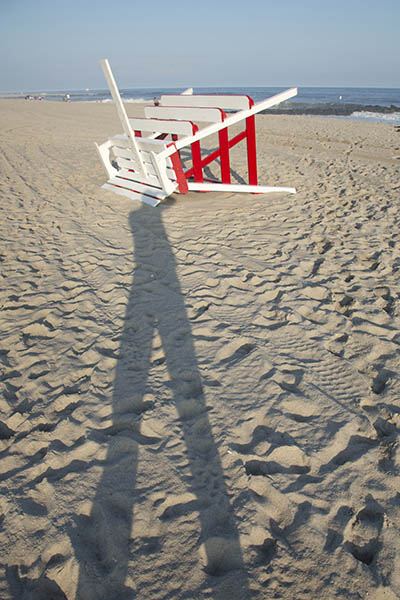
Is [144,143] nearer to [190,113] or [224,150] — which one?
[190,113]

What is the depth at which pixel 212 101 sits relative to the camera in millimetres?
6281

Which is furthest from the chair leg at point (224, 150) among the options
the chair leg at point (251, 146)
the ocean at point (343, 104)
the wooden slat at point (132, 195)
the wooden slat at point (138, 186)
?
the ocean at point (343, 104)

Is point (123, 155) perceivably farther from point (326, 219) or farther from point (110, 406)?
point (110, 406)

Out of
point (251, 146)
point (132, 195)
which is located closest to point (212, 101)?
point (251, 146)

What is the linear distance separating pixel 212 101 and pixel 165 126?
1373 millimetres

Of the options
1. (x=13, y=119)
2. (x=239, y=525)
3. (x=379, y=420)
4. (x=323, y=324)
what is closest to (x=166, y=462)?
(x=239, y=525)

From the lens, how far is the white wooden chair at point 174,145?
507 centimetres

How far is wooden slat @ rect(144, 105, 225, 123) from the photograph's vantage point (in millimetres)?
5246

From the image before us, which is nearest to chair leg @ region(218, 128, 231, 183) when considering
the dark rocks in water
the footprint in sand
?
the footprint in sand

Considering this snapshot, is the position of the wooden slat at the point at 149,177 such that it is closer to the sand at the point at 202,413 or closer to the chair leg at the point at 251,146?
the sand at the point at 202,413

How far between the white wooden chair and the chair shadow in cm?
292

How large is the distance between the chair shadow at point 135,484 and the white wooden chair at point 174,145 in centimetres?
292

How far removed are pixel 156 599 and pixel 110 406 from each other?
1054 millimetres

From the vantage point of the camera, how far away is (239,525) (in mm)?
1523
